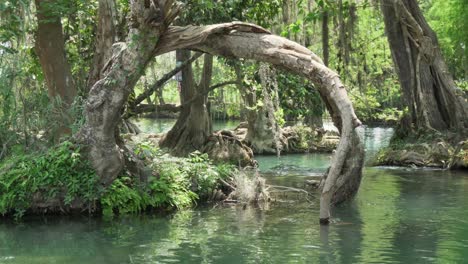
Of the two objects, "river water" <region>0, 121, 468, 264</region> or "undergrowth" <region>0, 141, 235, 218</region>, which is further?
"undergrowth" <region>0, 141, 235, 218</region>

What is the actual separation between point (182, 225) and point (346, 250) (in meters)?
3.28

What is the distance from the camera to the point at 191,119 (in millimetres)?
24672

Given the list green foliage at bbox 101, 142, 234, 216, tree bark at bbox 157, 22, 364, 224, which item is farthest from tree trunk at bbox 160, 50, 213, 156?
tree bark at bbox 157, 22, 364, 224

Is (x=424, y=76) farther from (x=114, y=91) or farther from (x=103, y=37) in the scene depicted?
(x=114, y=91)

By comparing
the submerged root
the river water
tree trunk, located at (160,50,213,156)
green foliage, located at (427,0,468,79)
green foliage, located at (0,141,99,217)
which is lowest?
the river water

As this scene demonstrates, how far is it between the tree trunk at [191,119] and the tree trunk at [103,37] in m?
9.67

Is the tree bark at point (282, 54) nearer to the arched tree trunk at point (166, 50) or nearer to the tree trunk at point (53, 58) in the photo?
the arched tree trunk at point (166, 50)

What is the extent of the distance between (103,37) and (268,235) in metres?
6.08

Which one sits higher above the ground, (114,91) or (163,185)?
(114,91)

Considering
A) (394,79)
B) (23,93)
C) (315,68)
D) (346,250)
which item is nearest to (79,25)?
(23,93)

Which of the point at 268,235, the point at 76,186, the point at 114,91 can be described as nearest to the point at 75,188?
the point at 76,186

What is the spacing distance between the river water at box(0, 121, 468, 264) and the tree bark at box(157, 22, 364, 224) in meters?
0.84

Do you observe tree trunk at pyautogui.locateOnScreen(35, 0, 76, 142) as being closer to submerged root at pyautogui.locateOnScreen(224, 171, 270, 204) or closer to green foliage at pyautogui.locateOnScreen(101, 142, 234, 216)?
green foliage at pyautogui.locateOnScreen(101, 142, 234, 216)

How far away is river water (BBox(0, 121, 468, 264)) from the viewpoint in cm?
928
